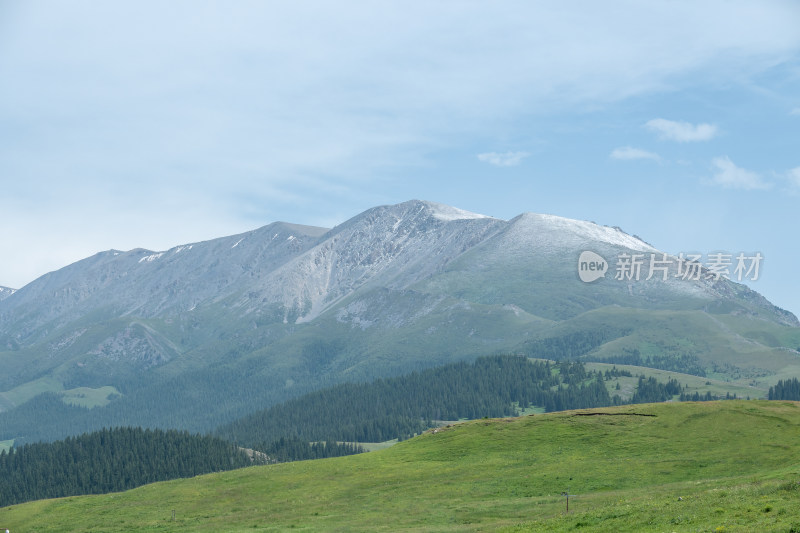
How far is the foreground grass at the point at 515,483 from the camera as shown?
6758 centimetres

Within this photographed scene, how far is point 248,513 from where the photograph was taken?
90250 mm

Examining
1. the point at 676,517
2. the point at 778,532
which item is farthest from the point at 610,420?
the point at 778,532

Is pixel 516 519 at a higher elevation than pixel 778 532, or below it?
below

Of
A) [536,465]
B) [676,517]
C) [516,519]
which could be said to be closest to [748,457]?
[536,465]

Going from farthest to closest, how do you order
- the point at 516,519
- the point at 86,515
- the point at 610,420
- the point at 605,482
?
the point at 610,420 → the point at 86,515 → the point at 605,482 → the point at 516,519

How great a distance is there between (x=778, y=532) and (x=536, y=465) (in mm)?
58670

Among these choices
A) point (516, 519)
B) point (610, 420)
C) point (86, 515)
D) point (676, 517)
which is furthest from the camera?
point (610, 420)

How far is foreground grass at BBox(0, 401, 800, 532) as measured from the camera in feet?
222

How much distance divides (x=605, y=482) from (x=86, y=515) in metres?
65.7

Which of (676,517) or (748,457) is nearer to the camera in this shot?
(676,517)

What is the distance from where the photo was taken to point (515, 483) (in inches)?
3671

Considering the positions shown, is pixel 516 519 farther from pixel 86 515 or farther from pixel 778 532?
pixel 86 515

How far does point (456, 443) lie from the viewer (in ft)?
393

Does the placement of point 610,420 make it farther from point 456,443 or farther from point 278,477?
point 278,477
